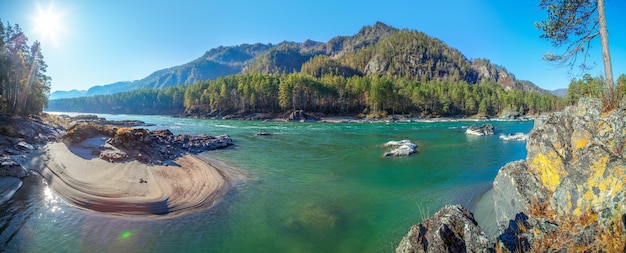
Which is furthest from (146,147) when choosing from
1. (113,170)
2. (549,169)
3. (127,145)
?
(549,169)

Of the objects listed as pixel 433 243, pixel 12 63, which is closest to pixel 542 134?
pixel 433 243

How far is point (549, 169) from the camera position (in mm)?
9070

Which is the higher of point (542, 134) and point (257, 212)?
point (542, 134)

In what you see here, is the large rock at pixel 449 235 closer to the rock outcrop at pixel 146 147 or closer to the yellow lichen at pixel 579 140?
the yellow lichen at pixel 579 140

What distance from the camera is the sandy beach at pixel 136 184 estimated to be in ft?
44.3

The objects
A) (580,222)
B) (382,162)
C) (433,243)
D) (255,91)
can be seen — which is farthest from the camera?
(255,91)

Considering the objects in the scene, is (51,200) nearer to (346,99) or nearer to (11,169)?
(11,169)

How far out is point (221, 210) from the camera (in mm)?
13469

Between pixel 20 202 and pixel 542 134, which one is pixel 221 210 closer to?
pixel 20 202

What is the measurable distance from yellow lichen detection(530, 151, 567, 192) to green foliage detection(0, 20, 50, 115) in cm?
6129

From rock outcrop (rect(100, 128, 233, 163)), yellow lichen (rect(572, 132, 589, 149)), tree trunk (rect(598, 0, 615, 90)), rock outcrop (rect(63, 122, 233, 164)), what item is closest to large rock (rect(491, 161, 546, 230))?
yellow lichen (rect(572, 132, 589, 149))

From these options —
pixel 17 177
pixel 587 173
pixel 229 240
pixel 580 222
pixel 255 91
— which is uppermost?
pixel 255 91

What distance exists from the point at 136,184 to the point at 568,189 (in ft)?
65.2

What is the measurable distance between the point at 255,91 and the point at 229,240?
108026 millimetres
